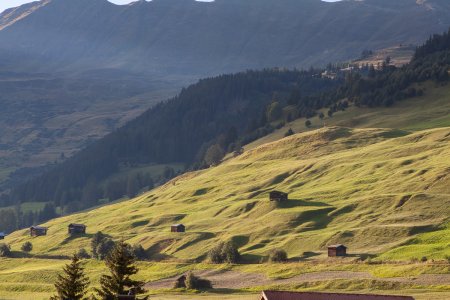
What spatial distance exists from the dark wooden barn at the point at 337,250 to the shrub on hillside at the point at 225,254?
1559 cm

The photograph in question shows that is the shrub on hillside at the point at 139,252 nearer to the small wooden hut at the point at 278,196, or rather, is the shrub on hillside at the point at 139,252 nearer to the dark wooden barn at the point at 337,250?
the small wooden hut at the point at 278,196

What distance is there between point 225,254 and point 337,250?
19.0 m

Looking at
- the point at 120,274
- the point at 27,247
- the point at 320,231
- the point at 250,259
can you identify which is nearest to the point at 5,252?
the point at 27,247

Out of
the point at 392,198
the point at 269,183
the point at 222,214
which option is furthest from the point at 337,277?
the point at 269,183

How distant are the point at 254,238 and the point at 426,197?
2936 cm

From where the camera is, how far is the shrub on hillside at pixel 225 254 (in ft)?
444

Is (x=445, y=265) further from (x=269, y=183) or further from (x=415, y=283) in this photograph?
(x=269, y=183)

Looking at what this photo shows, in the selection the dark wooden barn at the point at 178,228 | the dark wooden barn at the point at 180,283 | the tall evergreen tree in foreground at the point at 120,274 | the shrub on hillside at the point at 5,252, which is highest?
the tall evergreen tree in foreground at the point at 120,274

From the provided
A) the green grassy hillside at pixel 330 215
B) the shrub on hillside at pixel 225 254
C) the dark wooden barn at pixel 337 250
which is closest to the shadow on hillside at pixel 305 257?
the green grassy hillside at pixel 330 215

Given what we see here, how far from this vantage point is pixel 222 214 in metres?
177

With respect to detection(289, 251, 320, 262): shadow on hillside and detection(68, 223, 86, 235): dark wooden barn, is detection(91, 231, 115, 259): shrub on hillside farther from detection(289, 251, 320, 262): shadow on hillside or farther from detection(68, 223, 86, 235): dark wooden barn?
detection(289, 251, 320, 262): shadow on hillside

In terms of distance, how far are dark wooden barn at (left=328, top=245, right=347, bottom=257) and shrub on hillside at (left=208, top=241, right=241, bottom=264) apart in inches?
614

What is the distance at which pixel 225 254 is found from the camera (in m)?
137

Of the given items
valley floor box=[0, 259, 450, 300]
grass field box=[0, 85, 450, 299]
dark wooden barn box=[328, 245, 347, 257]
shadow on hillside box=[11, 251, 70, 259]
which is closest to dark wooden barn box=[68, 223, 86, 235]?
grass field box=[0, 85, 450, 299]
